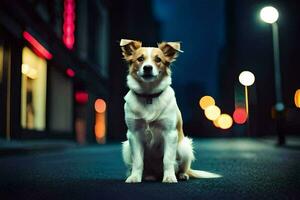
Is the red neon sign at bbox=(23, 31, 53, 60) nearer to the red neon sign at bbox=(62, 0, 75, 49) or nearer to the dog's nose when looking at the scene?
the red neon sign at bbox=(62, 0, 75, 49)

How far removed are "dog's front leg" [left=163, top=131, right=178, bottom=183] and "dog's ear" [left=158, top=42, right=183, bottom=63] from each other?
34.8 inches

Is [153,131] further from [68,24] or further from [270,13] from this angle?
[68,24]

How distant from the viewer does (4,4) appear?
1748 cm

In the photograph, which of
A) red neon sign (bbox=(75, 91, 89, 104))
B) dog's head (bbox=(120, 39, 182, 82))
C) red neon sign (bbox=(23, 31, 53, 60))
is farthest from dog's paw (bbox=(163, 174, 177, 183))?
red neon sign (bbox=(75, 91, 89, 104))

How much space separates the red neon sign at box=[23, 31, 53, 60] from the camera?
2044 centimetres

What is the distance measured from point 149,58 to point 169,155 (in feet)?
3.67

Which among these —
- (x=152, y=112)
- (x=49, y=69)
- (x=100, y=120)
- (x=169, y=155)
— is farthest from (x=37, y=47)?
(x=100, y=120)

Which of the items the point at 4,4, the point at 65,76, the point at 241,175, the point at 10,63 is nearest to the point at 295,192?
the point at 241,175

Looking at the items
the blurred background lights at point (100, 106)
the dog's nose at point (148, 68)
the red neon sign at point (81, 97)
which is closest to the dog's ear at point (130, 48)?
the dog's nose at point (148, 68)

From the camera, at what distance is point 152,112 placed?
5.82m

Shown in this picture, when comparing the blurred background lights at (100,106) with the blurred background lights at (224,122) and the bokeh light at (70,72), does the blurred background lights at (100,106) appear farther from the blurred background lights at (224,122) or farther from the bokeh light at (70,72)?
the blurred background lights at (224,122)

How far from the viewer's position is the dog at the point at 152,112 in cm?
576

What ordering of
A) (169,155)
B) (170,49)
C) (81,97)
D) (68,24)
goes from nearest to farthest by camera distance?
(169,155) < (170,49) < (68,24) < (81,97)

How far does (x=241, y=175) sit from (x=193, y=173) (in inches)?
38.8
